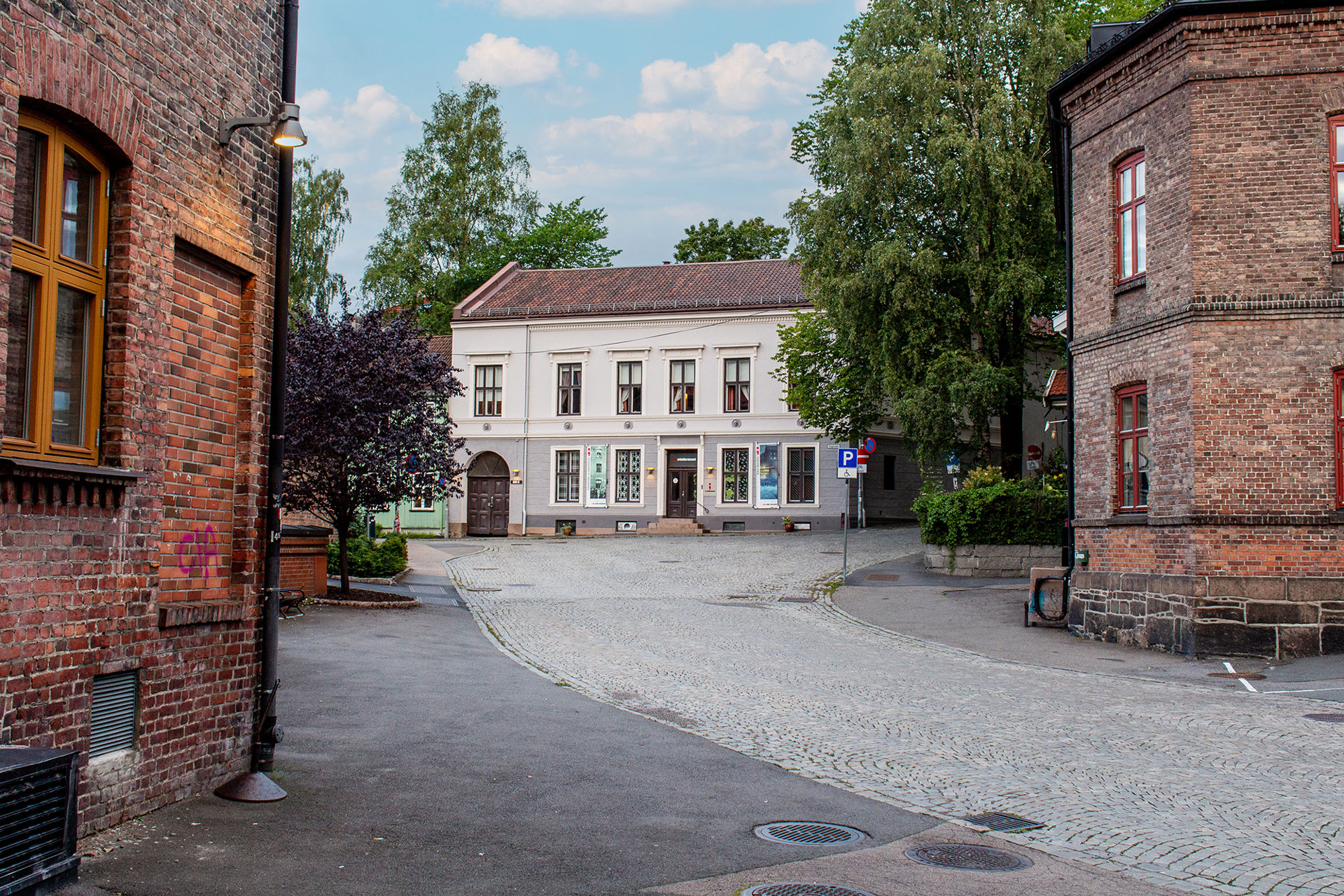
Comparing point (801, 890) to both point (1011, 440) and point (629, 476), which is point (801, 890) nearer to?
point (1011, 440)

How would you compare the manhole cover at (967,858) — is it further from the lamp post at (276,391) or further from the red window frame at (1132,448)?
the red window frame at (1132,448)

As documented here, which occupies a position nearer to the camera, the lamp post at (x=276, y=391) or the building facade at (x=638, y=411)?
the lamp post at (x=276, y=391)

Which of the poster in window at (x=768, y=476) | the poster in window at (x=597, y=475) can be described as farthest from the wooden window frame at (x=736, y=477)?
the poster in window at (x=597, y=475)

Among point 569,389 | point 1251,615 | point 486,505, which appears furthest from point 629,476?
point 1251,615

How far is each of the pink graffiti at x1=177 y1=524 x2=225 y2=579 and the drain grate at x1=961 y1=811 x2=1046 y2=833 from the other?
17.0 ft

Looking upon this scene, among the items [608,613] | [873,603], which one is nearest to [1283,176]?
[873,603]

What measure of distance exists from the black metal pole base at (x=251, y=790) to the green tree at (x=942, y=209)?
22361 mm

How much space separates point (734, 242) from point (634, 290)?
13.9 m

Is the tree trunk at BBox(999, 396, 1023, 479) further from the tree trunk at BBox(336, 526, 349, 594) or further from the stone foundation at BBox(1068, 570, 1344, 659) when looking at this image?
the tree trunk at BBox(336, 526, 349, 594)

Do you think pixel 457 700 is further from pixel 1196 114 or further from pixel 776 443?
pixel 776 443

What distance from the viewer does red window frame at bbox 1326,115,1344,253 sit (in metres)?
15.8

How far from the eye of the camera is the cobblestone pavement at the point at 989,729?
278 inches

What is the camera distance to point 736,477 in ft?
144

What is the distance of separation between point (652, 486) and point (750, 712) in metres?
33.4
